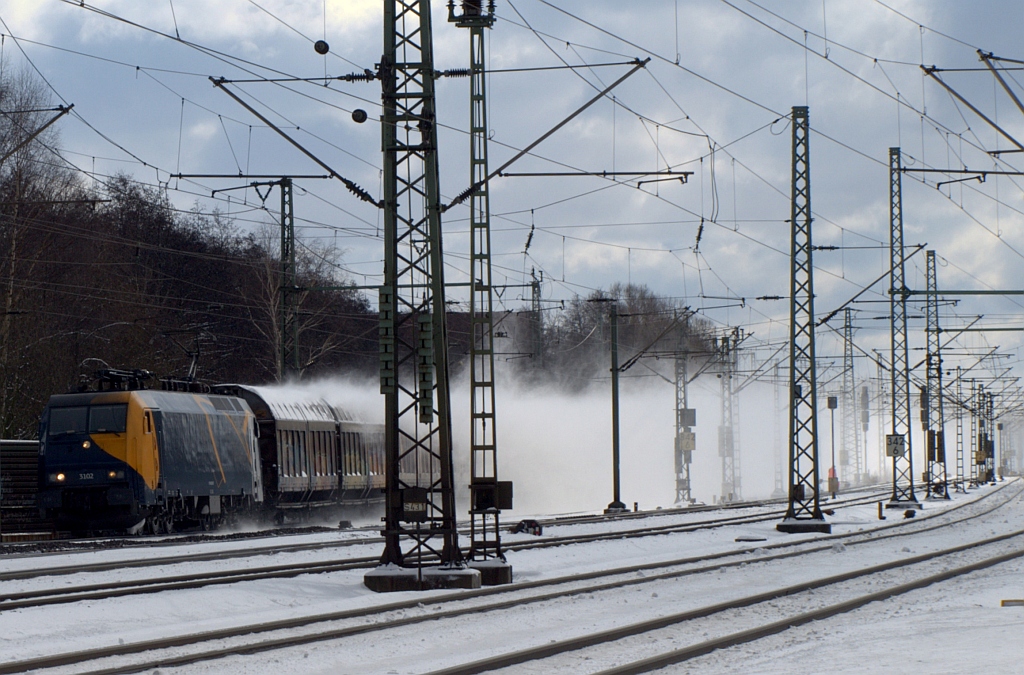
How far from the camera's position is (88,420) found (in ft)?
103

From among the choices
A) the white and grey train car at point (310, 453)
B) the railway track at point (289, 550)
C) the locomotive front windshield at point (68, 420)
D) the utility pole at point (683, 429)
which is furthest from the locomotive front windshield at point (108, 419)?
the utility pole at point (683, 429)

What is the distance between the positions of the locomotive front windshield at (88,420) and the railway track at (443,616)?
44.8ft

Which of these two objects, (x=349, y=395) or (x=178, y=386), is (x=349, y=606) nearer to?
(x=178, y=386)

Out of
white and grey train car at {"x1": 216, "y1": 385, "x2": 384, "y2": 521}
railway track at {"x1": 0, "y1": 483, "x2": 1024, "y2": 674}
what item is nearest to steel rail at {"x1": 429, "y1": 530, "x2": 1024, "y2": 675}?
railway track at {"x1": 0, "y1": 483, "x2": 1024, "y2": 674}

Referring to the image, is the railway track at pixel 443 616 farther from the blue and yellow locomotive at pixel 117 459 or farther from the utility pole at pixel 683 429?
the utility pole at pixel 683 429

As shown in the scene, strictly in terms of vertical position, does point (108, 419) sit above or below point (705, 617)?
above

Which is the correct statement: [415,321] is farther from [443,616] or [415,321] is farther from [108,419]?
[108,419]

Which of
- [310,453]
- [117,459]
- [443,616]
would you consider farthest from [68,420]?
[443,616]

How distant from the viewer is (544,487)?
68.4m

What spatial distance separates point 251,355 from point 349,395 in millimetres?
23828

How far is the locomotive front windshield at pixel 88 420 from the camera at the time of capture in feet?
102

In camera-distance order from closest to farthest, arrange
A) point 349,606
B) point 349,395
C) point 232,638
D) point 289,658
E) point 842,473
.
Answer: point 289,658
point 232,638
point 349,606
point 349,395
point 842,473

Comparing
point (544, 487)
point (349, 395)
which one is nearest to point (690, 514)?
point (349, 395)

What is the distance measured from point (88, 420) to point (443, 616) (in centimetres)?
1775
